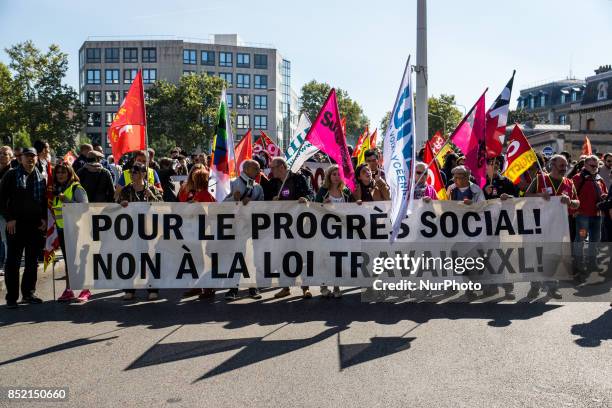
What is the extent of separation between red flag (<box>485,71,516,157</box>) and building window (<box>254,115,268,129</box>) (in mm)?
83982

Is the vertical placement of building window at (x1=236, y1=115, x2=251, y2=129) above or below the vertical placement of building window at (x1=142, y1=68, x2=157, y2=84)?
below

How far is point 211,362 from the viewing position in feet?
17.2

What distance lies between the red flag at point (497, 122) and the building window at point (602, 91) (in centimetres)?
6679

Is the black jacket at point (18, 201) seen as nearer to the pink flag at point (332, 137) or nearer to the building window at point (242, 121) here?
the pink flag at point (332, 137)

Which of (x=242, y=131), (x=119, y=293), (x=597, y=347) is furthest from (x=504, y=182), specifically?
(x=242, y=131)

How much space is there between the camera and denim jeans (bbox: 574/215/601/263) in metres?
10.0

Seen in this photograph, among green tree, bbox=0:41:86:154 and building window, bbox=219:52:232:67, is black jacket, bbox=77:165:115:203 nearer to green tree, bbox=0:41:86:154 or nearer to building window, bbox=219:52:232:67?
green tree, bbox=0:41:86:154

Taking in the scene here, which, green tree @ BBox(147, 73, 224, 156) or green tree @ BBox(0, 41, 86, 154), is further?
green tree @ BBox(147, 73, 224, 156)

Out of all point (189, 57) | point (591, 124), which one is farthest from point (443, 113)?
point (189, 57)

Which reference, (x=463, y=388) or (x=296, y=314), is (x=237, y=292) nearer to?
(x=296, y=314)

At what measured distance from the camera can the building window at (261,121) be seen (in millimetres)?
92562

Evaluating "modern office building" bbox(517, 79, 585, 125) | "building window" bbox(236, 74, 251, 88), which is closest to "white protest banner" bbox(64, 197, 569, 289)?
"building window" bbox(236, 74, 251, 88)

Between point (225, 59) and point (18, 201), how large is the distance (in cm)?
8646

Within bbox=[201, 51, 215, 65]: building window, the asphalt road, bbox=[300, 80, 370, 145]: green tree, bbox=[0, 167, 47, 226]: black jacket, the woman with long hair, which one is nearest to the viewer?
the asphalt road
